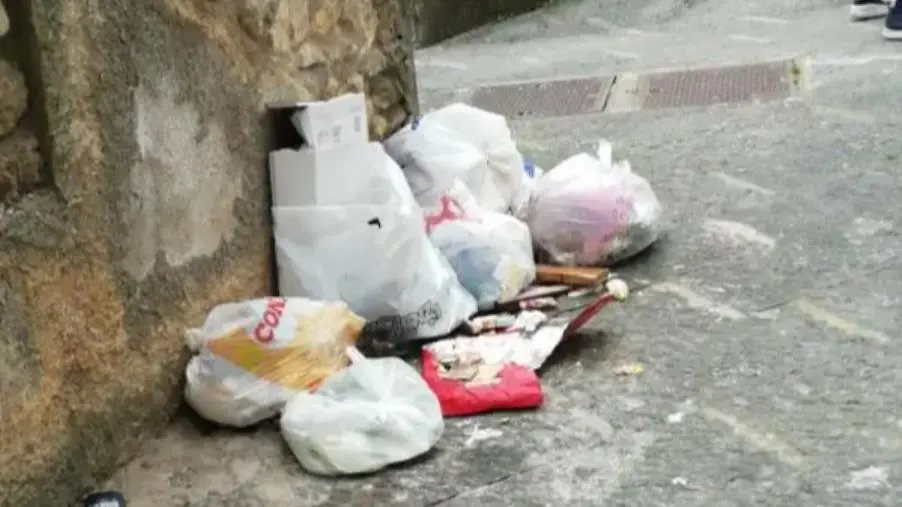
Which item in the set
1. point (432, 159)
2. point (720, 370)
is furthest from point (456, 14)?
point (720, 370)

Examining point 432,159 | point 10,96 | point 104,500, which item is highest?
point 10,96

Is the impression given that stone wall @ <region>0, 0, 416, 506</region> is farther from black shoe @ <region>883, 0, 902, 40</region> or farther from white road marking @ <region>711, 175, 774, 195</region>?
black shoe @ <region>883, 0, 902, 40</region>

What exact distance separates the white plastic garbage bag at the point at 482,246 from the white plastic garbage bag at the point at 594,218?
80mm

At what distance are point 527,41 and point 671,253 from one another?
2732 mm

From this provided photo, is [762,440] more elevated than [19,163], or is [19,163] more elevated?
[19,163]

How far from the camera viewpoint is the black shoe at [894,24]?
4.02 metres

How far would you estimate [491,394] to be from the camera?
1.91 m

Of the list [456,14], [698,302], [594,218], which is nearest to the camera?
[698,302]

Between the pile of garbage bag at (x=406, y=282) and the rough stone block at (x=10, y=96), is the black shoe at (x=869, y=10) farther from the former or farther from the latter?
the rough stone block at (x=10, y=96)

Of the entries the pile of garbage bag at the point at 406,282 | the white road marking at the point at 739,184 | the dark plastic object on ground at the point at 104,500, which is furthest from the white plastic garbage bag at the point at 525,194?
the dark plastic object on ground at the point at 104,500

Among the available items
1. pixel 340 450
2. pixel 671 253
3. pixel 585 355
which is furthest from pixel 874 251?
pixel 340 450

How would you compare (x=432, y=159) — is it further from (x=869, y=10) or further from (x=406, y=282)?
(x=869, y=10)

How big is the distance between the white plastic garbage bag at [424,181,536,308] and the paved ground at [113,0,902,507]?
21 centimetres

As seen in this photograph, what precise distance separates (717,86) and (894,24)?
29.0 inches
